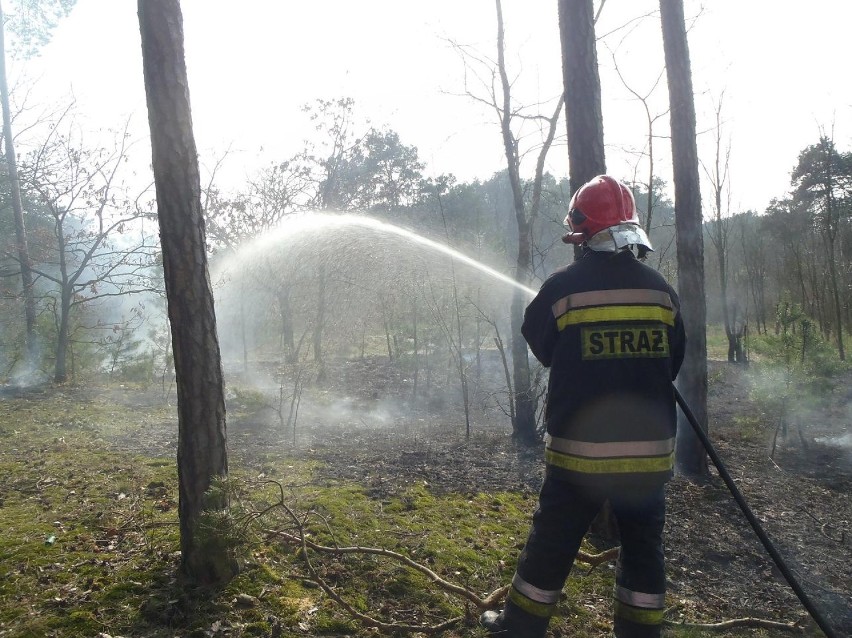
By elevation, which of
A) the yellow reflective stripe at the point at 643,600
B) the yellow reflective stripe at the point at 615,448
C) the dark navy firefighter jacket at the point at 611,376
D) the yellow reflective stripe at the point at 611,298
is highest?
the yellow reflective stripe at the point at 611,298

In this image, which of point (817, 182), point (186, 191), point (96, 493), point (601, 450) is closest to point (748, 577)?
point (601, 450)

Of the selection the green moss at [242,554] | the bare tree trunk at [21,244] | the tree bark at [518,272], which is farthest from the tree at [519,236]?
the bare tree trunk at [21,244]

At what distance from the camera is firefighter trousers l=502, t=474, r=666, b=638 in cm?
274

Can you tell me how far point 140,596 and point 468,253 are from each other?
9.73m

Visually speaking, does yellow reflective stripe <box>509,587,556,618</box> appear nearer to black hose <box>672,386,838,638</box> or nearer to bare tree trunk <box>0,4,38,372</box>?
black hose <box>672,386,838,638</box>

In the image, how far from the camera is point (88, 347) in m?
14.9

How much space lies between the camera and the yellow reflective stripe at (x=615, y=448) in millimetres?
2689

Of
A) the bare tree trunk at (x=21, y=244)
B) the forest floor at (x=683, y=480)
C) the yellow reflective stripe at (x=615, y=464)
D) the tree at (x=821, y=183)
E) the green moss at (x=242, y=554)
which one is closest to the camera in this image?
the yellow reflective stripe at (x=615, y=464)

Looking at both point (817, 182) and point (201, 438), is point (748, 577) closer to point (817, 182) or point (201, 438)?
point (201, 438)

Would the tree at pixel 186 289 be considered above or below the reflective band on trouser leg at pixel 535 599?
above

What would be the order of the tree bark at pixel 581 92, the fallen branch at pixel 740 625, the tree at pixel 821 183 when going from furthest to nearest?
the tree at pixel 821 183, the tree bark at pixel 581 92, the fallen branch at pixel 740 625

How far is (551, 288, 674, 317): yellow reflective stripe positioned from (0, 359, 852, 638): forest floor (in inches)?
72.3

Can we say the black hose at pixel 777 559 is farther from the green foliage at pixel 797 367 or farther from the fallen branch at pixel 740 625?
the green foliage at pixel 797 367

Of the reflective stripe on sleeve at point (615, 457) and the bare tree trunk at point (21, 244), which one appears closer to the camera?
the reflective stripe on sleeve at point (615, 457)
